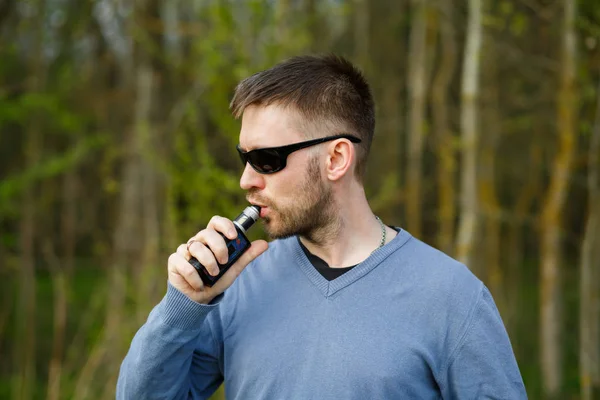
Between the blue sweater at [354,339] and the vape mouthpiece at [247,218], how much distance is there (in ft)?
0.68

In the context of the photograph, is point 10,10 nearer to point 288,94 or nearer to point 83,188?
point 288,94

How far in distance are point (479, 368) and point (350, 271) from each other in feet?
1.41

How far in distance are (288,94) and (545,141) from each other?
780 centimetres

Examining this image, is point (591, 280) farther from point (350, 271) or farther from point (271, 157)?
point (271, 157)

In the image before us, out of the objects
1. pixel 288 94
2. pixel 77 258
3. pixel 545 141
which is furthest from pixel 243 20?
pixel 77 258

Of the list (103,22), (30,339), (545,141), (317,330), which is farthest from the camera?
(545,141)

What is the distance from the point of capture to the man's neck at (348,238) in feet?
6.51

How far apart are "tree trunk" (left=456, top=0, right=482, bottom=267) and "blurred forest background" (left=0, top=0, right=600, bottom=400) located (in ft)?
0.05

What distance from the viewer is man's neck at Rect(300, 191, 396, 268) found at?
1984mm

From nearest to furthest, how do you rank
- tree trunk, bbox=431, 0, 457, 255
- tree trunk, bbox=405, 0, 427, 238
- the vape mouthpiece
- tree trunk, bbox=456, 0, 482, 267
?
the vape mouthpiece → tree trunk, bbox=456, 0, 482, 267 → tree trunk, bbox=431, 0, 457, 255 → tree trunk, bbox=405, 0, 427, 238

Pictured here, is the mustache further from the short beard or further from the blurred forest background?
the blurred forest background

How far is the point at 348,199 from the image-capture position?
6.79 ft

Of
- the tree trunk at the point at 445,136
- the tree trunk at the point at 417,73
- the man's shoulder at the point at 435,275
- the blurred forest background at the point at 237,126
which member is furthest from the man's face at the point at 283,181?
the tree trunk at the point at 417,73

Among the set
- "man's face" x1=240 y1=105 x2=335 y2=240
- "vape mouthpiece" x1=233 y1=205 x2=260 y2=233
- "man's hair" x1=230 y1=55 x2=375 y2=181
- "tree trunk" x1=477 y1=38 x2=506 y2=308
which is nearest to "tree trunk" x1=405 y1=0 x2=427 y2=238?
"tree trunk" x1=477 y1=38 x2=506 y2=308
